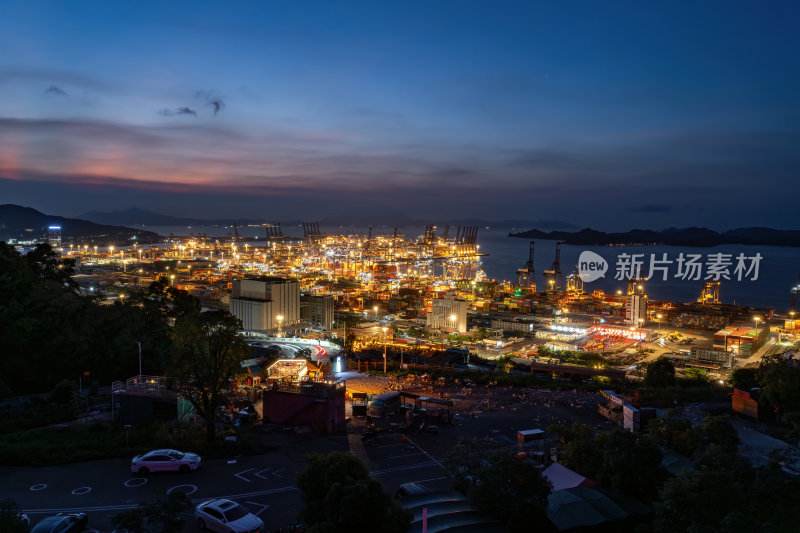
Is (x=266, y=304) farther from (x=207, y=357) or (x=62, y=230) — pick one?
(x=62, y=230)

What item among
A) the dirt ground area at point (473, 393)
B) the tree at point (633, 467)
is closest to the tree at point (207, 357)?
the dirt ground area at point (473, 393)

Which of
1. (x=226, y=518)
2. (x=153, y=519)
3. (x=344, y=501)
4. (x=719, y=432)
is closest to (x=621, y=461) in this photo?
(x=719, y=432)

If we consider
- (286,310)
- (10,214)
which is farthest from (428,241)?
(286,310)

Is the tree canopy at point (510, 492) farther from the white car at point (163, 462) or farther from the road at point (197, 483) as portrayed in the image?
the white car at point (163, 462)

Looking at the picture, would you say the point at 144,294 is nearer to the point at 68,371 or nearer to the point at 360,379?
the point at 68,371

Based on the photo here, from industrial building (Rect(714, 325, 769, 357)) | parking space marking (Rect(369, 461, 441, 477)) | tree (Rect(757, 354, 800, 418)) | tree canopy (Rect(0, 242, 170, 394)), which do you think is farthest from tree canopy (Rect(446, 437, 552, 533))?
industrial building (Rect(714, 325, 769, 357))
